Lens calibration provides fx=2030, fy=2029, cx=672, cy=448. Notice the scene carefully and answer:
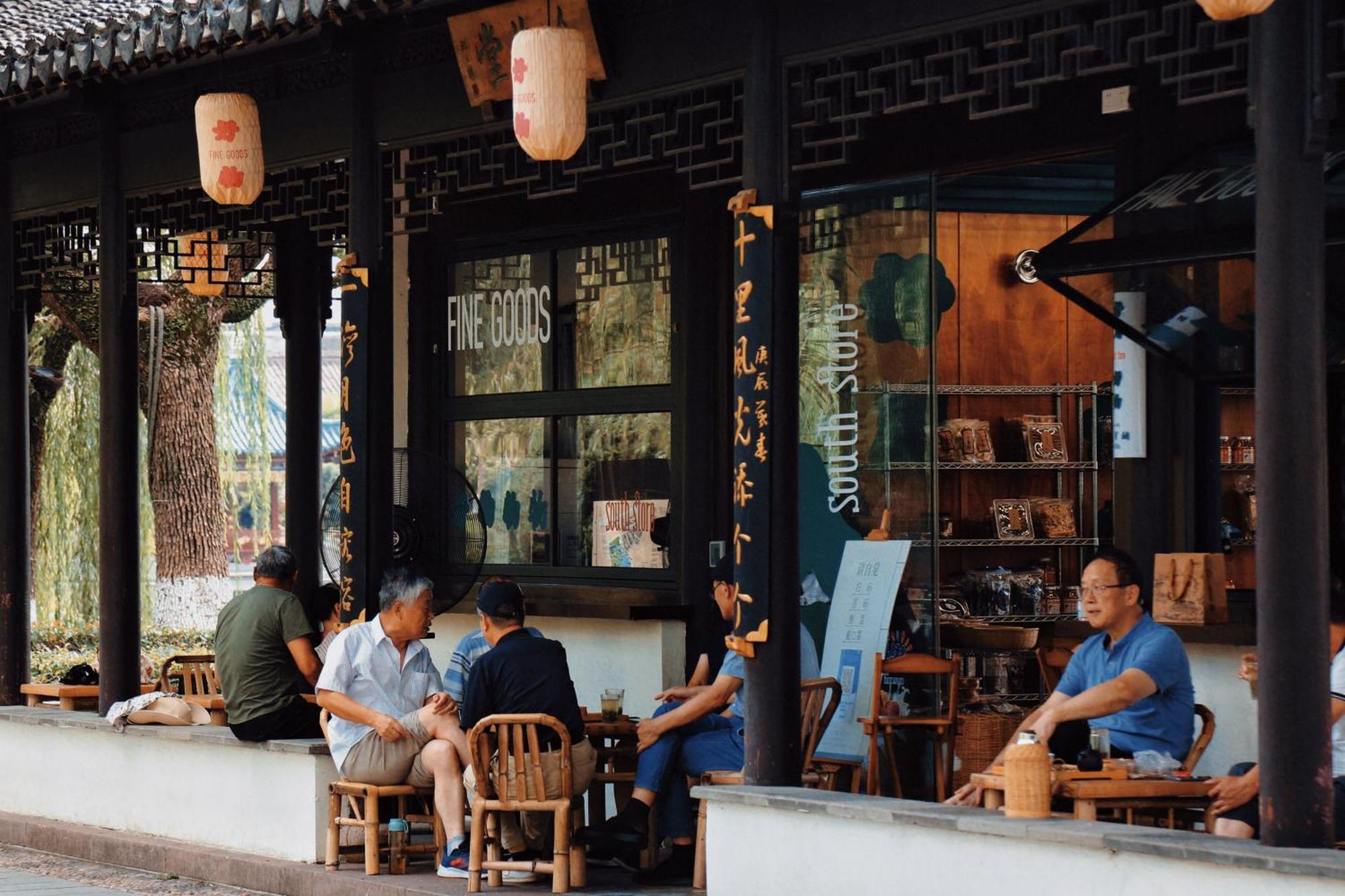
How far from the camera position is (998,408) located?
12.3m

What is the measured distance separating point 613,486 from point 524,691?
271 cm

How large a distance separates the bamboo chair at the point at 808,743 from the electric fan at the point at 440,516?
2.40 metres

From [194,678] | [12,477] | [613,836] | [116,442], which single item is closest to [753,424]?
[613,836]

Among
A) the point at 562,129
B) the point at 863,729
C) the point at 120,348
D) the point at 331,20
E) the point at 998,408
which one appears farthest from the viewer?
the point at 998,408

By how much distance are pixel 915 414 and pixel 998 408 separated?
268cm

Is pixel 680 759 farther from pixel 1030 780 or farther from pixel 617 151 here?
pixel 617 151

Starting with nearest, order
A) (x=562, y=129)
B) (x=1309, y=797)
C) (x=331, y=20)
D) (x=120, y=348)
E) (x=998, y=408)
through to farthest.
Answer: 1. (x=1309, y=797)
2. (x=562, y=129)
3. (x=331, y=20)
4. (x=120, y=348)
5. (x=998, y=408)

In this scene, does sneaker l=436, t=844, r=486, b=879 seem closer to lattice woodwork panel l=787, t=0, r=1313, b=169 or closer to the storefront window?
the storefront window

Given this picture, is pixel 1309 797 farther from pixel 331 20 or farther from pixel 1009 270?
pixel 1009 270

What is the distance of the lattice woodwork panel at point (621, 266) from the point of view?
35.0ft

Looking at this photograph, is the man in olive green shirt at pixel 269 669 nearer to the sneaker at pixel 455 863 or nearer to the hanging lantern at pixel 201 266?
the sneaker at pixel 455 863

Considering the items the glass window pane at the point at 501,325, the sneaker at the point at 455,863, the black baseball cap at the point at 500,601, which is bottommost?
the sneaker at the point at 455,863

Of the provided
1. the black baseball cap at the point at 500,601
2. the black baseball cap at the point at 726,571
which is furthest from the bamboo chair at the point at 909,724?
the black baseball cap at the point at 500,601

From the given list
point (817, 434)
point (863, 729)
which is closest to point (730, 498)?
point (817, 434)
